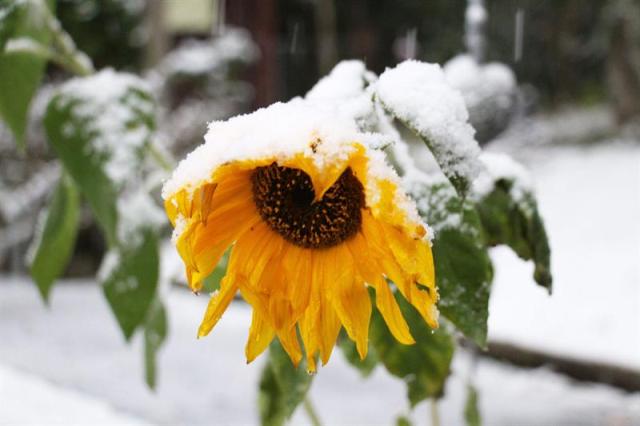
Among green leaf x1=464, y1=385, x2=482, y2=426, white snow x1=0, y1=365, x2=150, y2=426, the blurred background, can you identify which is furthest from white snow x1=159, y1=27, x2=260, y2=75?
green leaf x1=464, y1=385, x2=482, y2=426

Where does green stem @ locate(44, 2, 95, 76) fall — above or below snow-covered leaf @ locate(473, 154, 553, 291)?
above

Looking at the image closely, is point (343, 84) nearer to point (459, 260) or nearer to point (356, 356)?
point (459, 260)

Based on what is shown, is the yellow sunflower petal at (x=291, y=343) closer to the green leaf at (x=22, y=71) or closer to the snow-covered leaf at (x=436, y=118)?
the snow-covered leaf at (x=436, y=118)

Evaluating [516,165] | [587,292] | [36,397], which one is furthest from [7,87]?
[587,292]

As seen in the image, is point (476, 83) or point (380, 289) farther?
point (476, 83)

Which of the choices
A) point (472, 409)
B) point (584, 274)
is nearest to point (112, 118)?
point (472, 409)

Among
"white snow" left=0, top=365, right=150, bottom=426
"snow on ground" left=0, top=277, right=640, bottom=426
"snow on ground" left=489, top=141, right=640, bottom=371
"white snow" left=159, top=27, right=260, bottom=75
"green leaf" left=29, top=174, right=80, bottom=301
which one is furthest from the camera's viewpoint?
"white snow" left=159, top=27, right=260, bottom=75

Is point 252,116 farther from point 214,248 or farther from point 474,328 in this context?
point 474,328

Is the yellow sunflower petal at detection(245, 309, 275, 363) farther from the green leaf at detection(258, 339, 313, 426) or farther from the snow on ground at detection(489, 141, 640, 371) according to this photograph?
the snow on ground at detection(489, 141, 640, 371)
